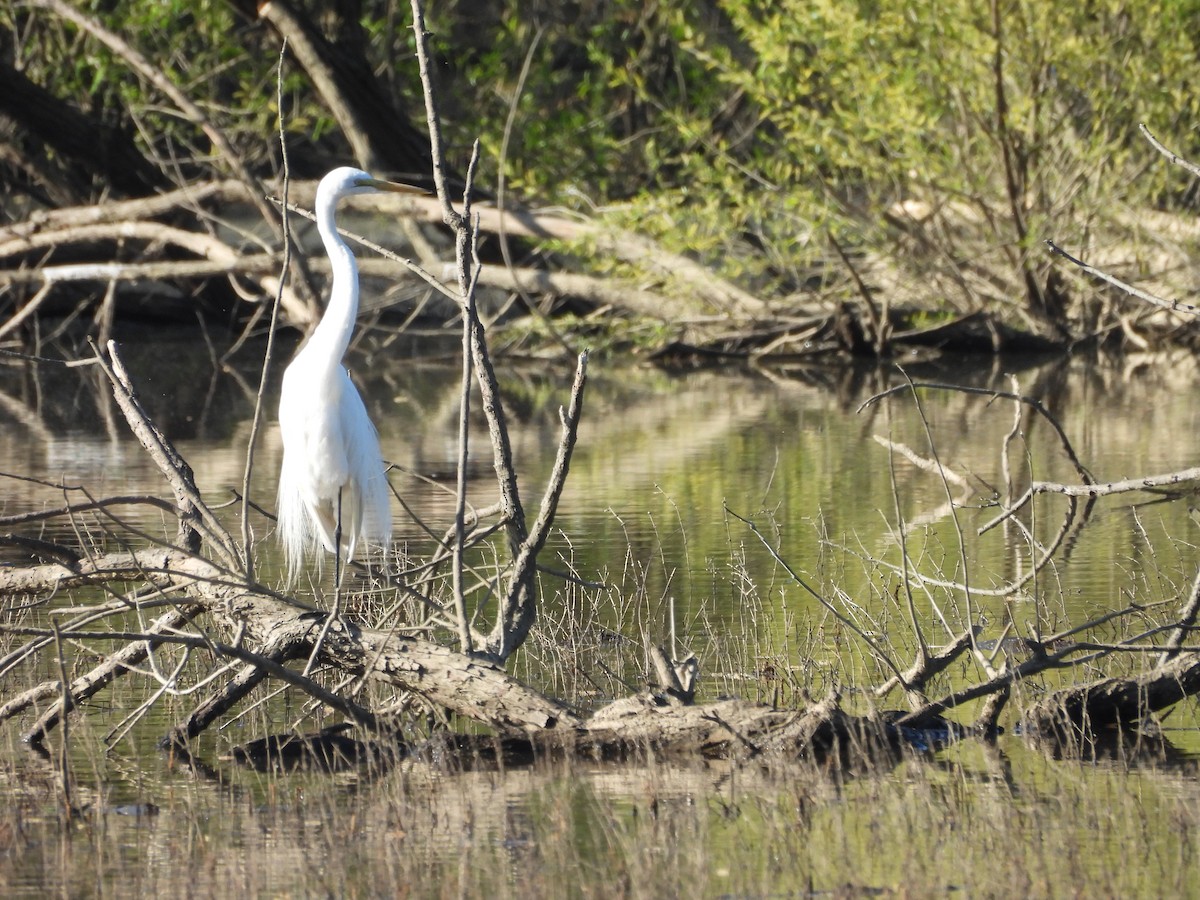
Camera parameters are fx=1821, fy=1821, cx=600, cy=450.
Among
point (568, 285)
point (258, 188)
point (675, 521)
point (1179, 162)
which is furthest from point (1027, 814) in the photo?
point (568, 285)

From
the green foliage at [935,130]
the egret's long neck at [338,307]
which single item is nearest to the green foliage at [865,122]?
the green foliage at [935,130]

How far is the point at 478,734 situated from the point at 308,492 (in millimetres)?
1504

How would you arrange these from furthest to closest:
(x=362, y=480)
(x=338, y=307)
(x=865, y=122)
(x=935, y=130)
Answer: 1. (x=935, y=130)
2. (x=865, y=122)
3. (x=362, y=480)
4. (x=338, y=307)

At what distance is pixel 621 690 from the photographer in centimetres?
508

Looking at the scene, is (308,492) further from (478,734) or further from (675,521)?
(675,521)

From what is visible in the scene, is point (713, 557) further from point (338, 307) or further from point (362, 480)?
point (338, 307)

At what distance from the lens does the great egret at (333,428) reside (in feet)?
18.4

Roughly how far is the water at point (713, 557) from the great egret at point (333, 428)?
305mm

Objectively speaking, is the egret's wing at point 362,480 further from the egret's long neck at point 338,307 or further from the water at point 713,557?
the water at point 713,557

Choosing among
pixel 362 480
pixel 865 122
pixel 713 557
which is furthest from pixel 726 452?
pixel 362 480

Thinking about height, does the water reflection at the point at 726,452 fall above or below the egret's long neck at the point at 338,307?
below

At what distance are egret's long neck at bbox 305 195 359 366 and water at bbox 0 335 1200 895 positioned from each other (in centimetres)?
43

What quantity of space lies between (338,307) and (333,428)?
0.39 m

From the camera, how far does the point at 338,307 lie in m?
5.55
